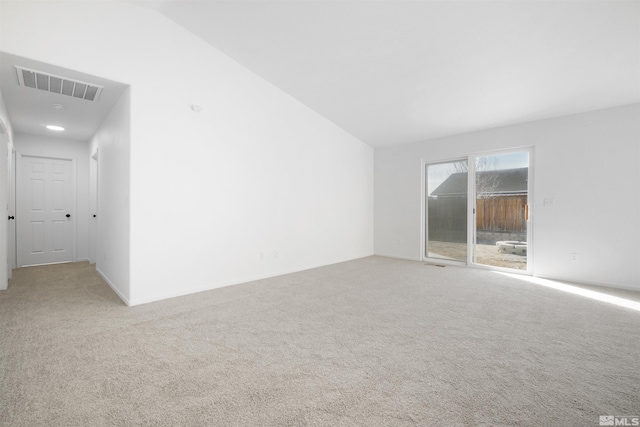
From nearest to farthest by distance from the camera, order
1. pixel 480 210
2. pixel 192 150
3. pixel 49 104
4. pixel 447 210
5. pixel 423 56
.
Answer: pixel 423 56
pixel 192 150
pixel 49 104
pixel 480 210
pixel 447 210

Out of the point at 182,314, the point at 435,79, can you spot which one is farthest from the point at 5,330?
the point at 435,79

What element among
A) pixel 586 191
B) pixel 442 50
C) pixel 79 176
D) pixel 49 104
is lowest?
pixel 586 191

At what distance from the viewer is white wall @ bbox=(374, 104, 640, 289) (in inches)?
151

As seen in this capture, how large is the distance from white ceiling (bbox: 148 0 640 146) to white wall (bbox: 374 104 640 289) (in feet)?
0.87

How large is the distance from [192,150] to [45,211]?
13.6 ft

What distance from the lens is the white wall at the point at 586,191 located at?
3832 mm

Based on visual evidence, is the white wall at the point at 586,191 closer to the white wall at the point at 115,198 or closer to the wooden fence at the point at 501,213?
the wooden fence at the point at 501,213

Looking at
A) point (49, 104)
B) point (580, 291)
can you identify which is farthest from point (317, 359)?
point (49, 104)

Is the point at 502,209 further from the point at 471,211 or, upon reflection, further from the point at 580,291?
the point at 580,291

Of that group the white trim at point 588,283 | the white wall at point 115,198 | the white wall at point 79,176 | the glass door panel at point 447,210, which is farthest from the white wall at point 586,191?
the white wall at point 79,176

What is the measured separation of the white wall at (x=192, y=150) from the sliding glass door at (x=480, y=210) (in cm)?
247

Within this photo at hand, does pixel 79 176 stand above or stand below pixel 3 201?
above

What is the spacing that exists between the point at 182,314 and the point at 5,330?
4.72 feet

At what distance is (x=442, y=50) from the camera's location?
3.30 meters
